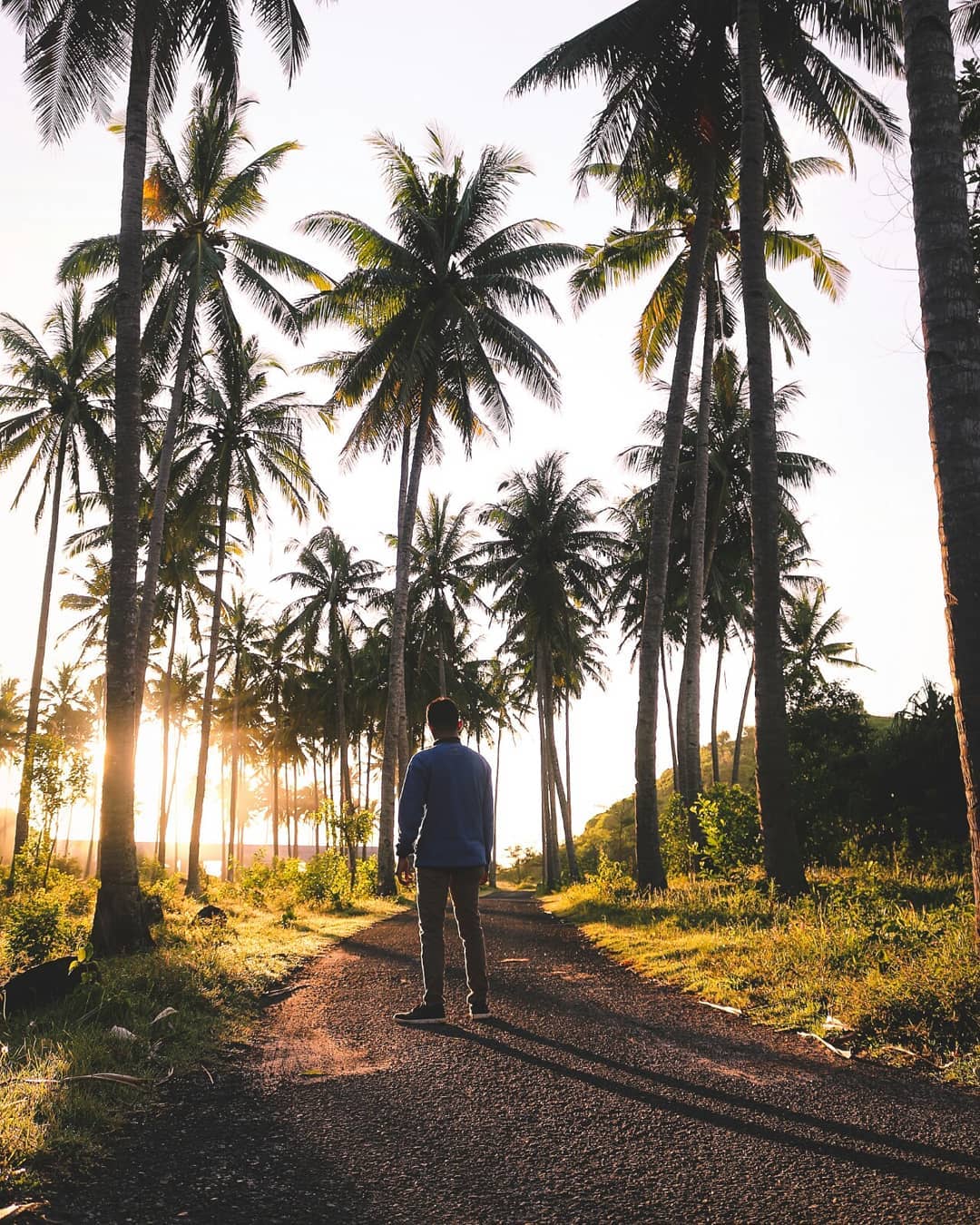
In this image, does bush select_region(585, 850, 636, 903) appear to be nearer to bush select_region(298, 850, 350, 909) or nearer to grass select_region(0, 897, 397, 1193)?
bush select_region(298, 850, 350, 909)

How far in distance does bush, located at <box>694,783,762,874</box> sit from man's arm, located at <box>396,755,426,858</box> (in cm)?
856

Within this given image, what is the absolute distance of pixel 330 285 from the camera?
18.6 meters

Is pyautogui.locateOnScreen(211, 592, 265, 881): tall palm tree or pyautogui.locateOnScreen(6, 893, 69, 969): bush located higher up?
pyautogui.locateOnScreen(211, 592, 265, 881): tall palm tree

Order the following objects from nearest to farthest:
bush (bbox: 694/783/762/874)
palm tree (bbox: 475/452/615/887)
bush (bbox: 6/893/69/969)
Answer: bush (bbox: 6/893/69/969) < bush (bbox: 694/783/762/874) < palm tree (bbox: 475/452/615/887)

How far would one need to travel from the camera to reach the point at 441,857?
526 cm

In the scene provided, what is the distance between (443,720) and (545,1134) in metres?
2.84

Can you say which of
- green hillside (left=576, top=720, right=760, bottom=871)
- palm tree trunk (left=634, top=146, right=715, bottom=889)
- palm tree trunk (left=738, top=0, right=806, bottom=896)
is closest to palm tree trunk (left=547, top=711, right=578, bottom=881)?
green hillside (left=576, top=720, right=760, bottom=871)

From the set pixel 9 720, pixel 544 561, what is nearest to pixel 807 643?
pixel 544 561

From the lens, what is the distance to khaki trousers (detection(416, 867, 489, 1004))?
208 inches

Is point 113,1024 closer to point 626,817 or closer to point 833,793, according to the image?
point 833,793

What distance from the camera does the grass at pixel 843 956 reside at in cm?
444

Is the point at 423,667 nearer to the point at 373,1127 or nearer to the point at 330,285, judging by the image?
the point at 330,285

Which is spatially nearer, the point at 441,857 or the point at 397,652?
the point at 441,857

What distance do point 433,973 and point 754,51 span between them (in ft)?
38.6
